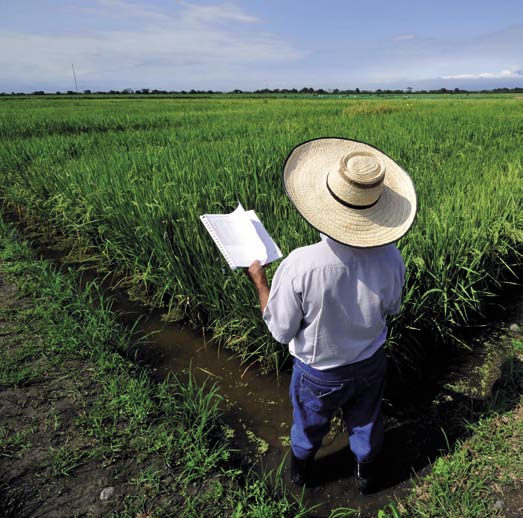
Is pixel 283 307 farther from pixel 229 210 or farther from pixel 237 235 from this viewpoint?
pixel 229 210

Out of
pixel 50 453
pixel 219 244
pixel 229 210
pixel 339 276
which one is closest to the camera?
pixel 339 276

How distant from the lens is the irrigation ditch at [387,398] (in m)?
1.59

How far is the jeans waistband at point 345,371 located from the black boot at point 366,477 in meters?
0.43

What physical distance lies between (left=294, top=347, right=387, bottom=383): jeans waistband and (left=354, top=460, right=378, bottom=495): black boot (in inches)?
16.8

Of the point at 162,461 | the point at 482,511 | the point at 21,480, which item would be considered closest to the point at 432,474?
the point at 482,511

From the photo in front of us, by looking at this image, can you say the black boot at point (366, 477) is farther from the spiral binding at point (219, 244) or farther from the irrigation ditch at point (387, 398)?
A: the spiral binding at point (219, 244)

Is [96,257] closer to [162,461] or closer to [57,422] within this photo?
[57,422]

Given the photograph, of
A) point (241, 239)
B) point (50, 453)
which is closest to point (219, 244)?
point (241, 239)

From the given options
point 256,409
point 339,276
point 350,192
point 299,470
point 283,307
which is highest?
point 350,192

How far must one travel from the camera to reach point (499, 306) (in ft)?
8.57

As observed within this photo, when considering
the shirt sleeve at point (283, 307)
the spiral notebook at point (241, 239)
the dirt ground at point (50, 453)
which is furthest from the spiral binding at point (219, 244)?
the dirt ground at point (50, 453)

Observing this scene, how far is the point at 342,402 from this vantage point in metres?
1.33

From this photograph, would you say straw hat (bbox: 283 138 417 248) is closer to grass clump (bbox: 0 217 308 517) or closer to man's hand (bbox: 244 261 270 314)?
man's hand (bbox: 244 261 270 314)

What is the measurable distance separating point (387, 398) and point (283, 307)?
117 cm
